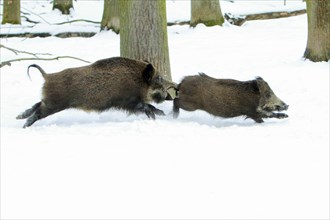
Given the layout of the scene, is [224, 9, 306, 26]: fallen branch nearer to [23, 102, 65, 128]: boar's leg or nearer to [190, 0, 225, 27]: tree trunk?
[190, 0, 225, 27]: tree trunk

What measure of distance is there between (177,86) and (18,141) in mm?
2642

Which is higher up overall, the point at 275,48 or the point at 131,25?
the point at 131,25

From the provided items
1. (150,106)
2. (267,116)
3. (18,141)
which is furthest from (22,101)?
(267,116)

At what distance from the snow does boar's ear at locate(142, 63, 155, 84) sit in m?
0.56

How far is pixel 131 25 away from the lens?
9750 mm

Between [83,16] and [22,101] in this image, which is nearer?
[22,101]

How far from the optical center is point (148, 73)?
8.57m

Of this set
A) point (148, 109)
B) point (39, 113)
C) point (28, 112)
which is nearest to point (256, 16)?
point (148, 109)

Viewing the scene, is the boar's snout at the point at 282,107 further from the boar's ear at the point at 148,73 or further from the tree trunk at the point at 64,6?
the tree trunk at the point at 64,6

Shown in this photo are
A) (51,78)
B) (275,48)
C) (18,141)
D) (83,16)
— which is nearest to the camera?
(18,141)

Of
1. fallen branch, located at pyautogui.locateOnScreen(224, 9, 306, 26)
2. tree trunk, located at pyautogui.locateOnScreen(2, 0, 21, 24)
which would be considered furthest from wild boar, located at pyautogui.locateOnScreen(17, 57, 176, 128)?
tree trunk, located at pyautogui.locateOnScreen(2, 0, 21, 24)

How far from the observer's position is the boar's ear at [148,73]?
28.0ft

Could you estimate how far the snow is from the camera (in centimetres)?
504

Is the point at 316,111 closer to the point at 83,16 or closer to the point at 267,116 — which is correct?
the point at 267,116
